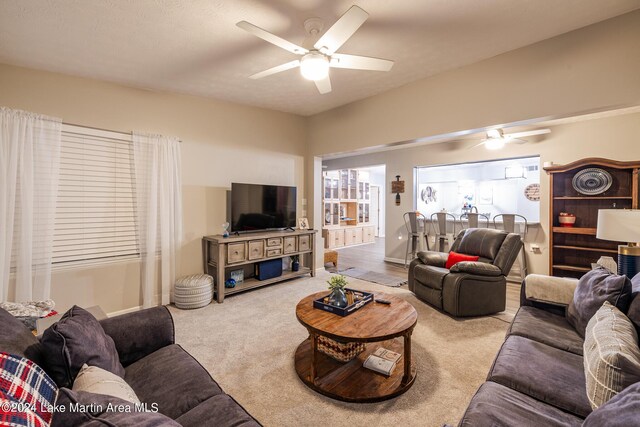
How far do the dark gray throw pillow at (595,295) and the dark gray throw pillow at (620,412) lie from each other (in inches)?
41.5

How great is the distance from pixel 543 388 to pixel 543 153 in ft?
14.9

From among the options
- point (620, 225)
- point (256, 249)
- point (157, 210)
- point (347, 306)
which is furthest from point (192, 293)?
point (620, 225)

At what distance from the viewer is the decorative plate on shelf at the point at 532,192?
5270mm

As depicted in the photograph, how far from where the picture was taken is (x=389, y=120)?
394cm

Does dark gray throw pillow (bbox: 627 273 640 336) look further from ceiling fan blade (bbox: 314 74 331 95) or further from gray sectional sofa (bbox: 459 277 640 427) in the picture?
ceiling fan blade (bbox: 314 74 331 95)

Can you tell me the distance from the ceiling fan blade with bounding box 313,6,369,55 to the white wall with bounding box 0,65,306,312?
100 inches

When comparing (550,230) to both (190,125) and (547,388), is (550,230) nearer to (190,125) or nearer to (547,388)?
(547,388)

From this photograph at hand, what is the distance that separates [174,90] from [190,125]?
18.1 inches

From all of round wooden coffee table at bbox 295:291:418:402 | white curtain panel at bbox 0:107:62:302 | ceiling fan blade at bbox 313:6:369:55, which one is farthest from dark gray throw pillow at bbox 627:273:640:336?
white curtain panel at bbox 0:107:62:302

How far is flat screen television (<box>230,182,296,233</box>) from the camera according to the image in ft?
13.7

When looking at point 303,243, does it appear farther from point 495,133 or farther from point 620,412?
Result: point 620,412

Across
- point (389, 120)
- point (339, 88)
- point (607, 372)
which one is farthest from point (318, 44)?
point (607, 372)

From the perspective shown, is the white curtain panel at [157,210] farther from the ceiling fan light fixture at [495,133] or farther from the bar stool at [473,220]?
the bar stool at [473,220]

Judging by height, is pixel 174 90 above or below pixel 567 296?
above
